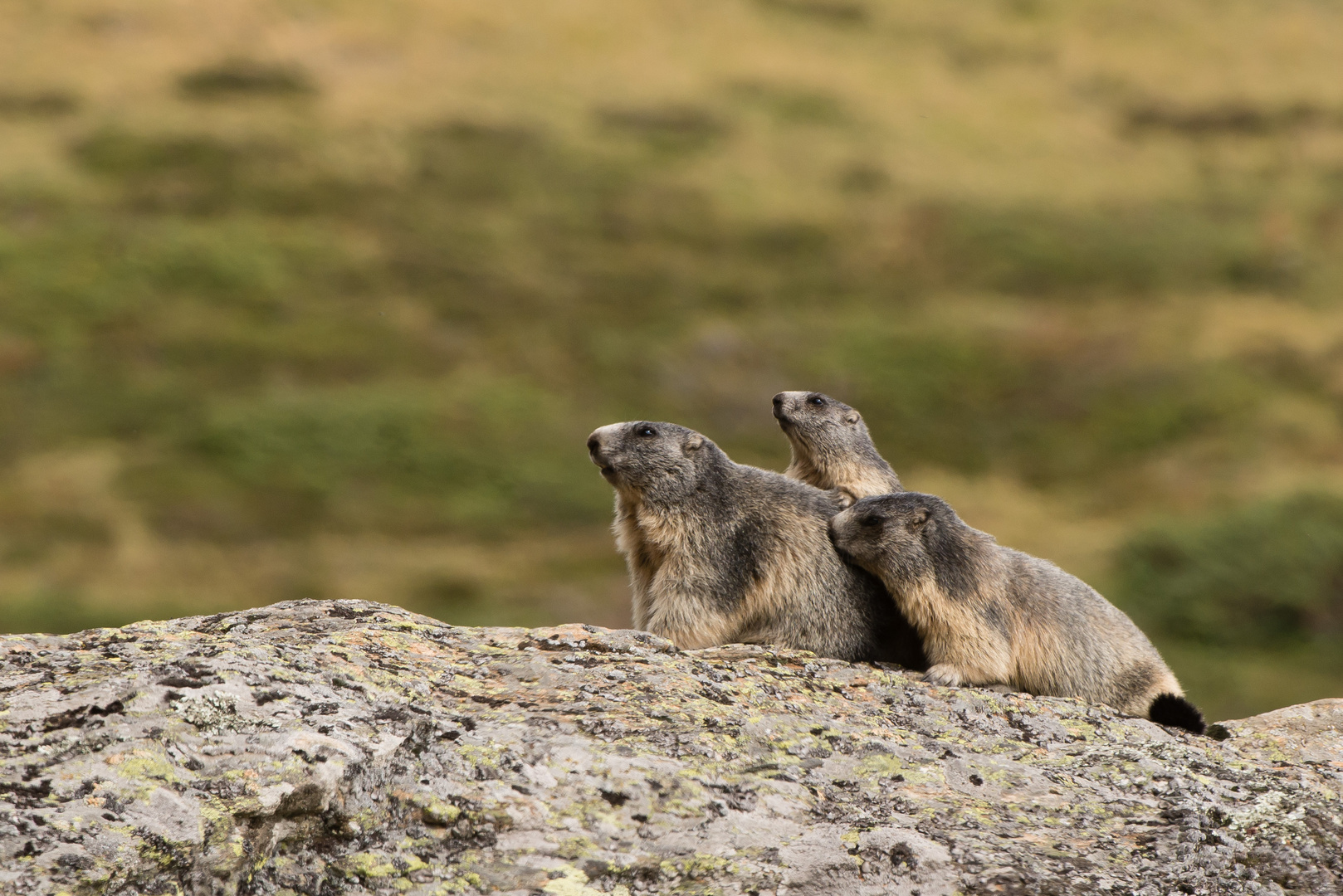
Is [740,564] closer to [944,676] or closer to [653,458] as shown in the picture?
[653,458]

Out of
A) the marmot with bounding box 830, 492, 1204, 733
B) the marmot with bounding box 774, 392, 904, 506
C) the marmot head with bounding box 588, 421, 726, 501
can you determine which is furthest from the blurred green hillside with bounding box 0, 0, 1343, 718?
the marmot head with bounding box 588, 421, 726, 501

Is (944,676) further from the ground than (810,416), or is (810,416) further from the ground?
(810,416)

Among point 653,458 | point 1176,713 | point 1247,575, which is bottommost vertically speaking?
point 1176,713

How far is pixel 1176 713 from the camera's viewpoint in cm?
932

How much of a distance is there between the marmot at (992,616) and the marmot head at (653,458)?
1.26 meters

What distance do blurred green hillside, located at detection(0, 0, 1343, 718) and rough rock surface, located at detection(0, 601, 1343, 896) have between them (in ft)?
64.1

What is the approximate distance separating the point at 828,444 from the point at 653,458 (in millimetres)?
2493

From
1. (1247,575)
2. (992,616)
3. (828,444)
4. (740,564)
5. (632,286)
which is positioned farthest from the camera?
(632,286)

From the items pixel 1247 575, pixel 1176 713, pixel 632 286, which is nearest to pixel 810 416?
pixel 1176 713

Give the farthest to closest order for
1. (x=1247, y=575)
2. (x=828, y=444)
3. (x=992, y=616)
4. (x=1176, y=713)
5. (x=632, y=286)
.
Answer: (x=632, y=286) < (x=1247, y=575) < (x=828, y=444) < (x=992, y=616) < (x=1176, y=713)

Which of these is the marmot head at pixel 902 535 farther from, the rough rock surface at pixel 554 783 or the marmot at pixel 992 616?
the rough rock surface at pixel 554 783

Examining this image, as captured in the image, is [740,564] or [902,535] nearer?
[902,535]

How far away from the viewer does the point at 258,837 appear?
17.7 ft

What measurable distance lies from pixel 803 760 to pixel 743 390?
31.7 meters
